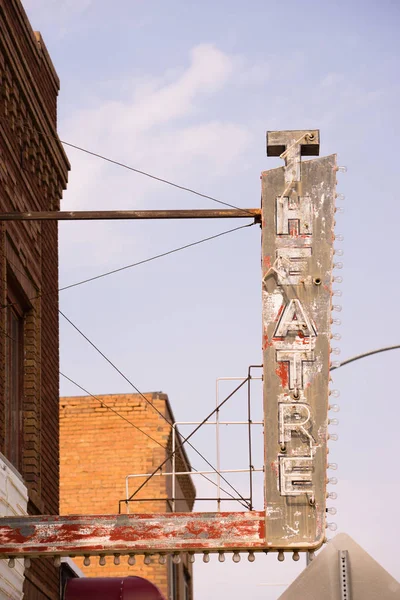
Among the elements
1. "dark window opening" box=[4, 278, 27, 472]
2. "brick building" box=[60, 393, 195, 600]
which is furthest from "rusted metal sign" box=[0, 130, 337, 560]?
"brick building" box=[60, 393, 195, 600]

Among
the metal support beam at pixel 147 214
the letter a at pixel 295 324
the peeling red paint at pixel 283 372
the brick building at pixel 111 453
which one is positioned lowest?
the peeling red paint at pixel 283 372

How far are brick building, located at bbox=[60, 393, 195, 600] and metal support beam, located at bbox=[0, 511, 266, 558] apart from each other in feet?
55.0

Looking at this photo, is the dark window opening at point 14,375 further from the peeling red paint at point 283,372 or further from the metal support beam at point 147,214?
the peeling red paint at point 283,372

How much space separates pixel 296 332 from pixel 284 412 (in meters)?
0.77

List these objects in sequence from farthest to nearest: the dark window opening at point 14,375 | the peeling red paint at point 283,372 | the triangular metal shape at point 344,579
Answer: the dark window opening at point 14,375 < the peeling red paint at point 283,372 < the triangular metal shape at point 344,579

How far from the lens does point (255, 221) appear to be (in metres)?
12.3

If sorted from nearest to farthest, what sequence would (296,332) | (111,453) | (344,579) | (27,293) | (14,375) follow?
(344,579) → (296,332) → (14,375) → (27,293) → (111,453)

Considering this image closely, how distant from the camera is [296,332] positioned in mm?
11578

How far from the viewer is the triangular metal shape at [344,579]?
7219mm

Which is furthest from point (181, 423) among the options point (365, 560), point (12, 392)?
point (365, 560)

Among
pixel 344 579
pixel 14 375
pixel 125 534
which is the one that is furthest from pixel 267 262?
pixel 344 579

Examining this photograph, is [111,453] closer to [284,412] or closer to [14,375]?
[14,375]

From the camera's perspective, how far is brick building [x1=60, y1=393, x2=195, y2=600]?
91.9 ft

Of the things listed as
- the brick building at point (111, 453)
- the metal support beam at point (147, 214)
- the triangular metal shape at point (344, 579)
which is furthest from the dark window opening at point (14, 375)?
the brick building at point (111, 453)
